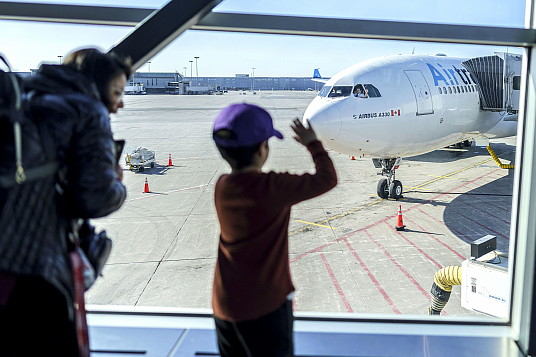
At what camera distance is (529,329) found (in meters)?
2.47

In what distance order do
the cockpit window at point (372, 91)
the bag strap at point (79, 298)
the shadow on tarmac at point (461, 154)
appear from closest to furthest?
the bag strap at point (79, 298) < the cockpit window at point (372, 91) < the shadow on tarmac at point (461, 154)

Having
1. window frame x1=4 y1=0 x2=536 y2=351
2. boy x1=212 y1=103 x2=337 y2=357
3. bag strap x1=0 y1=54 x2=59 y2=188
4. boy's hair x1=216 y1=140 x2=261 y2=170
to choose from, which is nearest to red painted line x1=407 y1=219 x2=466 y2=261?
window frame x1=4 y1=0 x2=536 y2=351

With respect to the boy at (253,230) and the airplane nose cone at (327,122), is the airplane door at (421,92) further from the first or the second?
the boy at (253,230)

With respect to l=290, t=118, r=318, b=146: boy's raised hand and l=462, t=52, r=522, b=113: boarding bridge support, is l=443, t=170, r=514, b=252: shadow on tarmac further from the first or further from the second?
l=290, t=118, r=318, b=146: boy's raised hand

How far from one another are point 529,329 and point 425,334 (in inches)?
19.8

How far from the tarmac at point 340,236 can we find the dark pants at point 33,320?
3.87 m

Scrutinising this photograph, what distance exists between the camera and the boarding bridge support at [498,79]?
12.4 metres

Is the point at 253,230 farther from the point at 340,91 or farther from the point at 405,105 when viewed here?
the point at 405,105

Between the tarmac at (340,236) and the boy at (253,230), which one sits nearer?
the boy at (253,230)

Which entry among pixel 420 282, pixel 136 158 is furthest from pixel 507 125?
pixel 136 158

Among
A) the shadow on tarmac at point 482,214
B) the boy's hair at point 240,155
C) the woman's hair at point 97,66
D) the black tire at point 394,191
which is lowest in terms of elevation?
the shadow on tarmac at point 482,214

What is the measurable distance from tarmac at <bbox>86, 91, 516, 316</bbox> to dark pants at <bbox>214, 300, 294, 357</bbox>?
11.5 ft

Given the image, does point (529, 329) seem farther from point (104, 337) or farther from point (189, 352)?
point (104, 337)

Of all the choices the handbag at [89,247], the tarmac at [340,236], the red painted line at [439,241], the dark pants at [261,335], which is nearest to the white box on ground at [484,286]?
the tarmac at [340,236]
